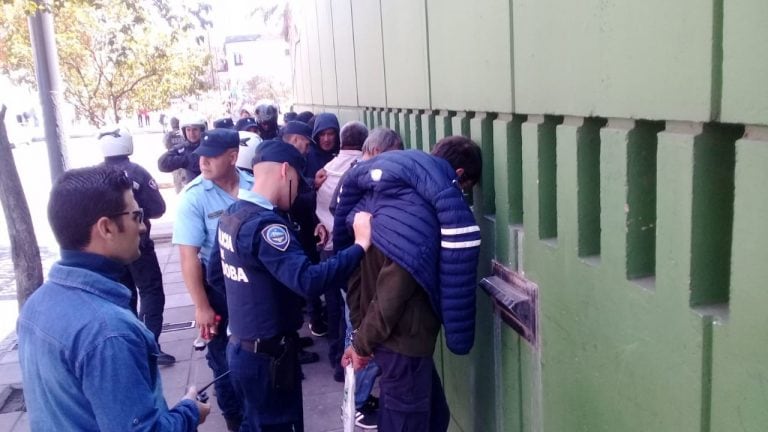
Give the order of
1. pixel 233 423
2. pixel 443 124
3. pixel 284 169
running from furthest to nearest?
pixel 233 423, pixel 443 124, pixel 284 169

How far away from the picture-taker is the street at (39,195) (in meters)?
8.48

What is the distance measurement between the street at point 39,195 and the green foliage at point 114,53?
1.39 meters

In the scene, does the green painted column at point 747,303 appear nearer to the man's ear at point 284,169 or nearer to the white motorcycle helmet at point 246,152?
the man's ear at point 284,169

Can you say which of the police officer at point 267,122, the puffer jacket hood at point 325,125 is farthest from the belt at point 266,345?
the police officer at point 267,122

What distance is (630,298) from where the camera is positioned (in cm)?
219

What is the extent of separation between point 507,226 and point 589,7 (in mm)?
1220

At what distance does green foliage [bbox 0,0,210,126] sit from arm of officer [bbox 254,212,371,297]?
3982mm

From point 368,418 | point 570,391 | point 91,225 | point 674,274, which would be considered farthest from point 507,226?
point 368,418

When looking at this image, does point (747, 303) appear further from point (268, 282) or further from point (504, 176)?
point (268, 282)

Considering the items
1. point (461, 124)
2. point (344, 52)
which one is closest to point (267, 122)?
point (344, 52)

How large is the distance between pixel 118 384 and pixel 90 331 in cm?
16

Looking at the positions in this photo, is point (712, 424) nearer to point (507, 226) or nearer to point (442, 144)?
point (507, 226)

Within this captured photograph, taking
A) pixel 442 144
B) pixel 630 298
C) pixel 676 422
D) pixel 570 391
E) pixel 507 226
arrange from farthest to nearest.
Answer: pixel 442 144
pixel 507 226
pixel 570 391
pixel 630 298
pixel 676 422

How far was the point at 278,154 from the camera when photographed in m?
3.48
